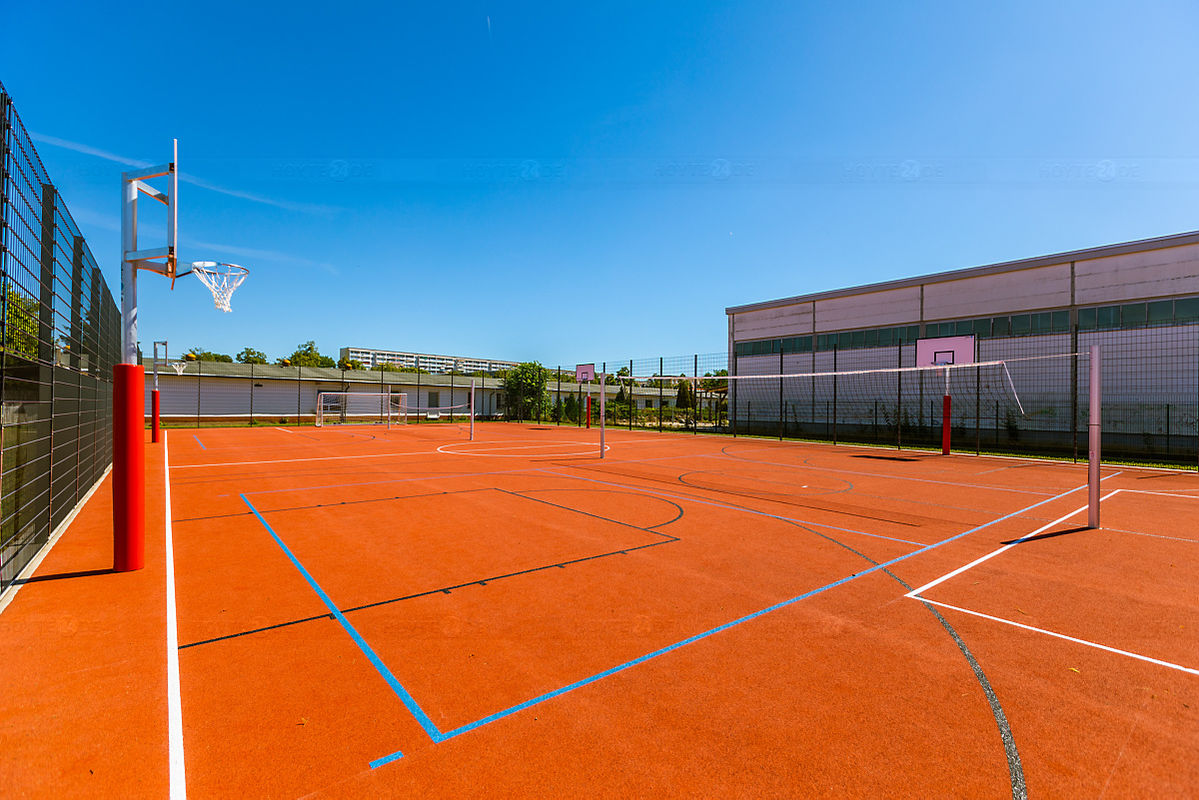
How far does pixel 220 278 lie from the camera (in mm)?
8430

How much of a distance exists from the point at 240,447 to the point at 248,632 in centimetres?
1823

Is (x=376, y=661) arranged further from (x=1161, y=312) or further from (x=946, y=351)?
(x=1161, y=312)

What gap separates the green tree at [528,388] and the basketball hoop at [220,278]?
119 ft

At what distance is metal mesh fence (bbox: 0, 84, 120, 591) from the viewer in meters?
4.55

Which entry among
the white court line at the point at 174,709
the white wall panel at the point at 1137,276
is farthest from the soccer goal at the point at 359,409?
the white wall panel at the point at 1137,276

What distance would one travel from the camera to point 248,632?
160 inches

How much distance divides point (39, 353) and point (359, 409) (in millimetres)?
40493

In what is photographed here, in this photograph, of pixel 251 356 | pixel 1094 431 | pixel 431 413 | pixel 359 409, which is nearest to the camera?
pixel 1094 431

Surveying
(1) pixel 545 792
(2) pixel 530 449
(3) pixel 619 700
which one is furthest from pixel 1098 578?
(2) pixel 530 449

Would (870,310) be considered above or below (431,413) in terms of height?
above

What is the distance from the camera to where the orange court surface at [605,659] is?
2.59 meters

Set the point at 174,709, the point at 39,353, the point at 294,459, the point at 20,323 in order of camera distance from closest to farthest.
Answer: the point at 174,709, the point at 20,323, the point at 39,353, the point at 294,459

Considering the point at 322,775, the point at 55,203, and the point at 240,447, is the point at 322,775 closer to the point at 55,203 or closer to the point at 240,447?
the point at 55,203

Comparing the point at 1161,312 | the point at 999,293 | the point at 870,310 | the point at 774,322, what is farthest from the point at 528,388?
→ the point at 1161,312
